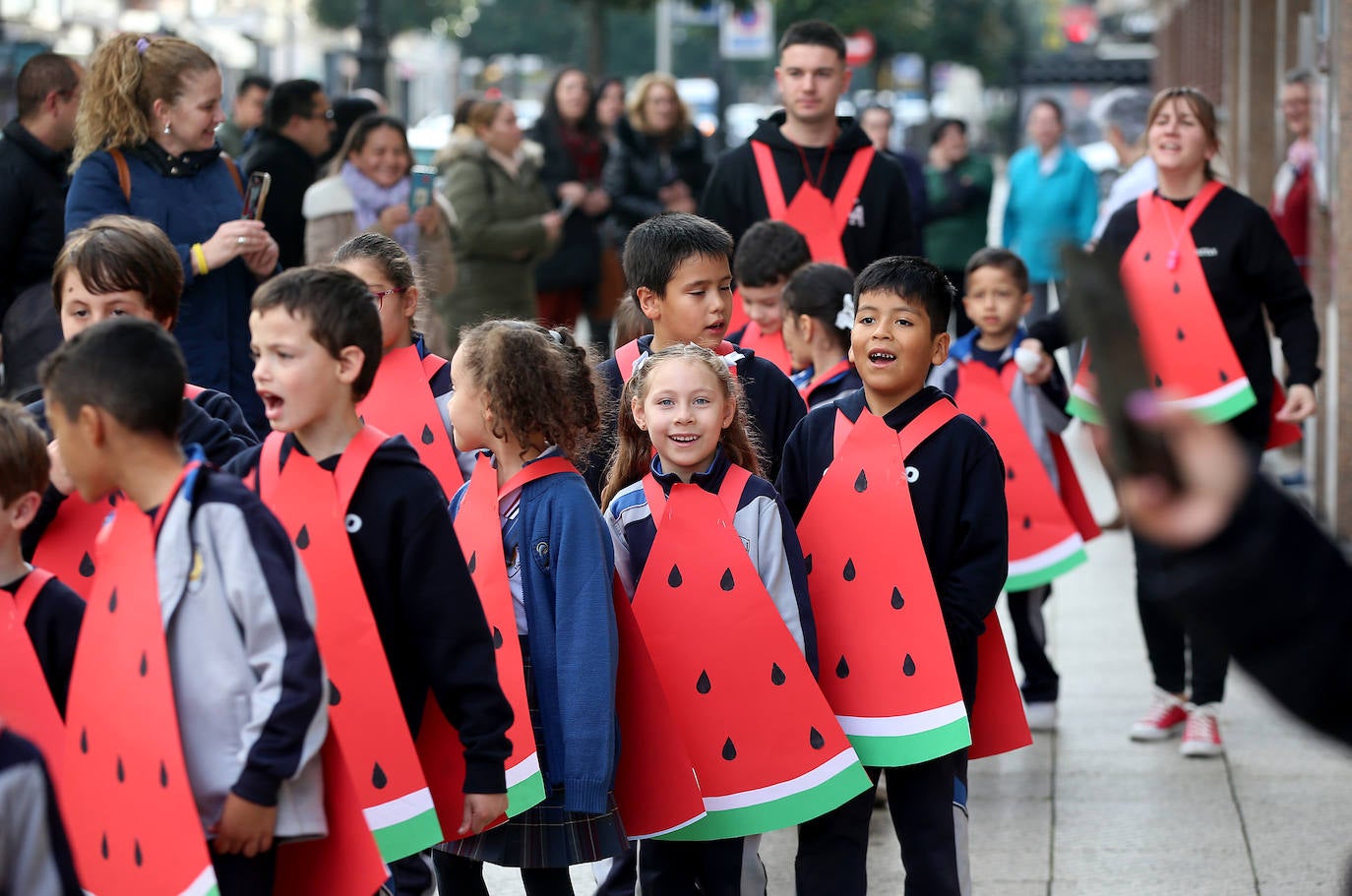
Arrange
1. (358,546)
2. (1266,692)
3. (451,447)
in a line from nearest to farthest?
1. (1266,692)
2. (358,546)
3. (451,447)

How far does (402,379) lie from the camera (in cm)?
460

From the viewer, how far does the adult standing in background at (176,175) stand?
17.8 feet

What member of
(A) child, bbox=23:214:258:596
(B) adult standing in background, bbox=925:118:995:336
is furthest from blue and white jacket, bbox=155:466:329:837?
(B) adult standing in background, bbox=925:118:995:336

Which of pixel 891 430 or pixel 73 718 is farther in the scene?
pixel 891 430

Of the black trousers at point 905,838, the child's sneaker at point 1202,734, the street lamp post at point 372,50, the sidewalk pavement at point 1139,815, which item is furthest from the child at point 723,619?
the street lamp post at point 372,50

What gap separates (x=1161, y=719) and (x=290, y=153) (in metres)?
4.75

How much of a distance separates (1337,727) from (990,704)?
240 centimetres

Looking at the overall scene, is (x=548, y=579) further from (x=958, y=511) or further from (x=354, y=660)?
(x=958, y=511)

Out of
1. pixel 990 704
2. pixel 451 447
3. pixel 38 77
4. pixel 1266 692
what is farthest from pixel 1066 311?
pixel 38 77

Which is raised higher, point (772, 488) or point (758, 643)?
point (772, 488)

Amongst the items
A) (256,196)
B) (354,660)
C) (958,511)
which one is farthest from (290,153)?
(354,660)

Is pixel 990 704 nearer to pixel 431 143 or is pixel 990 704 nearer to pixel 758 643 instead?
pixel 758 643

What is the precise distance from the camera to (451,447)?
15.1 ft

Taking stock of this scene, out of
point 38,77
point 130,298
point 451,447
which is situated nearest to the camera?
point 130,298
